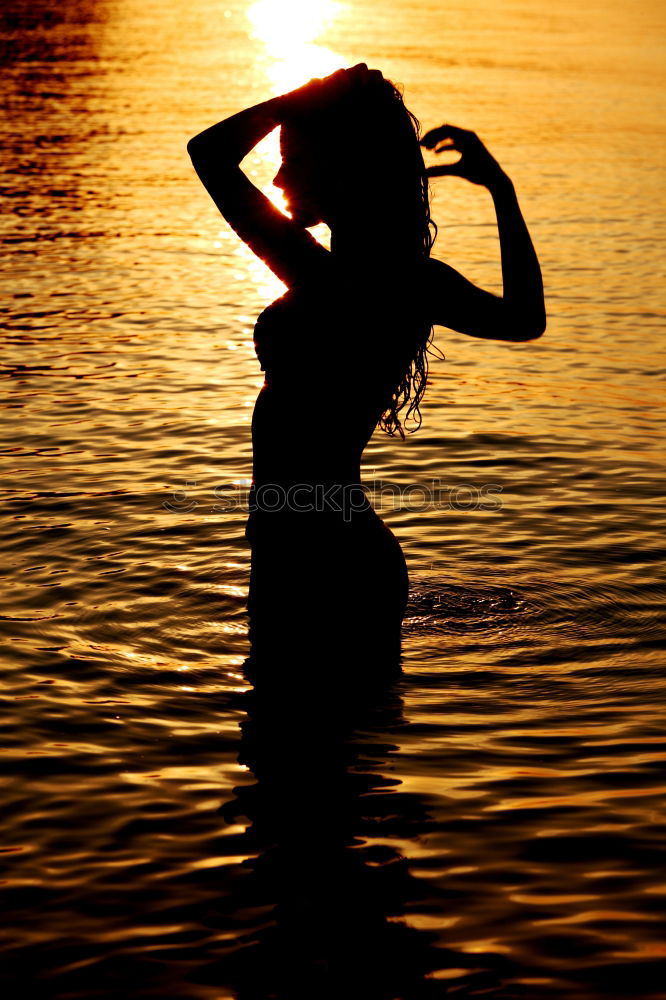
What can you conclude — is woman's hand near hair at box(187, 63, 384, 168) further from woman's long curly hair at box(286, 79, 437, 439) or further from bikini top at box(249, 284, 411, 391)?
bikini top at box(249, 284, 411, 391)

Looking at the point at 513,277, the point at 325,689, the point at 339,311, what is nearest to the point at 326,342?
the point at 339,311

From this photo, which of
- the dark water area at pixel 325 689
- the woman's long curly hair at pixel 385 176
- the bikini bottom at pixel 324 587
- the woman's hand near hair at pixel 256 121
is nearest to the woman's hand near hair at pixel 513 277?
the woman's long curly hair at pixel 385 176

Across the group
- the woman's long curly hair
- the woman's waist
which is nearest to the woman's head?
the woman's long curly hair

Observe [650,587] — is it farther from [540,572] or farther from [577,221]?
[577,221]

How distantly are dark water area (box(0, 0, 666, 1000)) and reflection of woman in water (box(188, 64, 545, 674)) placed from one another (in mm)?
224

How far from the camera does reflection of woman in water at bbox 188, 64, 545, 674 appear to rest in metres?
5.13

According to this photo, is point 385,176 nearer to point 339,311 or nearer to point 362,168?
point 362,168

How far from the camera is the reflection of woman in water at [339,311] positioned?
5133 millimetres

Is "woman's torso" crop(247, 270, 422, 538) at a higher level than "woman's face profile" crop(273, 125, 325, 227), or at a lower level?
lower

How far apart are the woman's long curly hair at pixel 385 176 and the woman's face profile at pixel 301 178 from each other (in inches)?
1.4

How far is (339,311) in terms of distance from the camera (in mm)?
5453

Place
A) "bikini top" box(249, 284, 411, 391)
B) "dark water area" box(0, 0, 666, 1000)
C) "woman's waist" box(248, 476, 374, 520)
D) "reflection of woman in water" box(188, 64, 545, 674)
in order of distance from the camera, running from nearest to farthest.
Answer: "dark water area" box(0, 0, 666, 1000) → "reflection of woman in water" box(188, 64, 545, 674) → "bikini top" box(249, 284, 411, 391) → "woman's waist" box(248, 476, 374, 520)

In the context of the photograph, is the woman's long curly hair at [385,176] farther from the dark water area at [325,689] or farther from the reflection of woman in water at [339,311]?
the dark water area at [325,689]

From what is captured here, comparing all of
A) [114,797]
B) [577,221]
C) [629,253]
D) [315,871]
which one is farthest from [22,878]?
[577,221]
